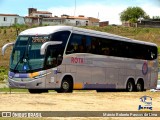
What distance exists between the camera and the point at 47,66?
22500mm

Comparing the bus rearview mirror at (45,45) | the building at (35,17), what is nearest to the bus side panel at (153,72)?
the bus rearview mirror at (45,45)

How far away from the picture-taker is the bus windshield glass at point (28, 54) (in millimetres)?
22502

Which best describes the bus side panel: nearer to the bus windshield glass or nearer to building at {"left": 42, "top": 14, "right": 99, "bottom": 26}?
the bus windshield glass

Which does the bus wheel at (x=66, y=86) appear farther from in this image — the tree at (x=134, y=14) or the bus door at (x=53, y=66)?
the tree at (x=134, y=14)

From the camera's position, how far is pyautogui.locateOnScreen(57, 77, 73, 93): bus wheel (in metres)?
23.7

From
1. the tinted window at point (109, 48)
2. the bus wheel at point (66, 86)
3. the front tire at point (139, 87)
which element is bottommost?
the front tire at point (139, 87)

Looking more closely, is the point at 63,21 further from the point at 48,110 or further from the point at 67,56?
the point at 48,110

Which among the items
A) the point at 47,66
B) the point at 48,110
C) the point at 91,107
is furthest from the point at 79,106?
the point at 47,66

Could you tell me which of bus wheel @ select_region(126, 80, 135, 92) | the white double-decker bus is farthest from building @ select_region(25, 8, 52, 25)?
the white double-decker bus

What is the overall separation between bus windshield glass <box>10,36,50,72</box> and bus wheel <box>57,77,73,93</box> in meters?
1.86

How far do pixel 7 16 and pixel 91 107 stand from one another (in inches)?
3940

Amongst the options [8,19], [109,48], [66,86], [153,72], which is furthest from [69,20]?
[66,86]

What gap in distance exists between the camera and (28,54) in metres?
22.7

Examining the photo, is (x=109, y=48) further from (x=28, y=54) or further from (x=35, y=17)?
(x=35, y=17)
